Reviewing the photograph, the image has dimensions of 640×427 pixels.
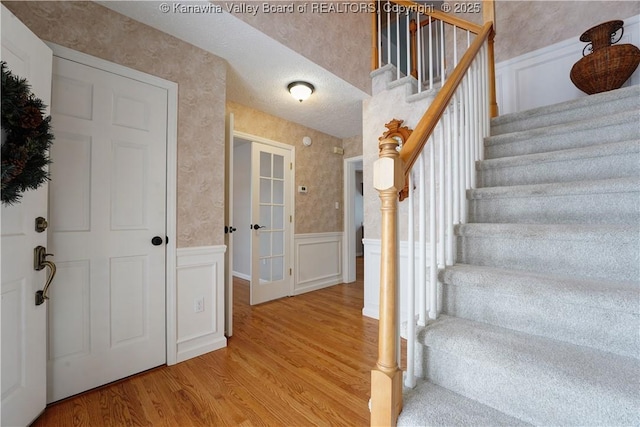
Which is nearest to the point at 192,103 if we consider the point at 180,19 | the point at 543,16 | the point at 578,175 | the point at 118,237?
the point at 180,19

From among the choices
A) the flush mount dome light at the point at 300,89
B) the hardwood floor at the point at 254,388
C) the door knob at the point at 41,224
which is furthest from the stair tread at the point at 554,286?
the flush mount dome light at the point at 300,89

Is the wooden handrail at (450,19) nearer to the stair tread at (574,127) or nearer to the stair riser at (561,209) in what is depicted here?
the stair tread at (574,127)

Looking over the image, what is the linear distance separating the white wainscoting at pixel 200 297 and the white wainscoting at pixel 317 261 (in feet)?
5.40

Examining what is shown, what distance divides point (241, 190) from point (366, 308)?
297 cm

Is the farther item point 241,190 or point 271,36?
point 241,190

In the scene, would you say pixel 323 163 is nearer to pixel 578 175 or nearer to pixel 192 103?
pixel 192 103

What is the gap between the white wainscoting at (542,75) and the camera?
9.04 feet

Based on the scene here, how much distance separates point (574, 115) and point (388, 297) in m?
2.03

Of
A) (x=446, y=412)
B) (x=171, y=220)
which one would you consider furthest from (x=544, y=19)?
(x=171, y=220)

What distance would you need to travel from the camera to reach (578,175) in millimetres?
1463

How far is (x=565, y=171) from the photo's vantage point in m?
1.50

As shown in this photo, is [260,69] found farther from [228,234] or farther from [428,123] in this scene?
[428,123]

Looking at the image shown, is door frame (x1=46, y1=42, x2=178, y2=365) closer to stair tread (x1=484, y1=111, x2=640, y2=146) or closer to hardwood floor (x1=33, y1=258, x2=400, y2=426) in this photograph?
hardwood floor (x1=33, y1=258, x2=400, y2=426)

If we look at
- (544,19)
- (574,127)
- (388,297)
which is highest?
(544,19)
